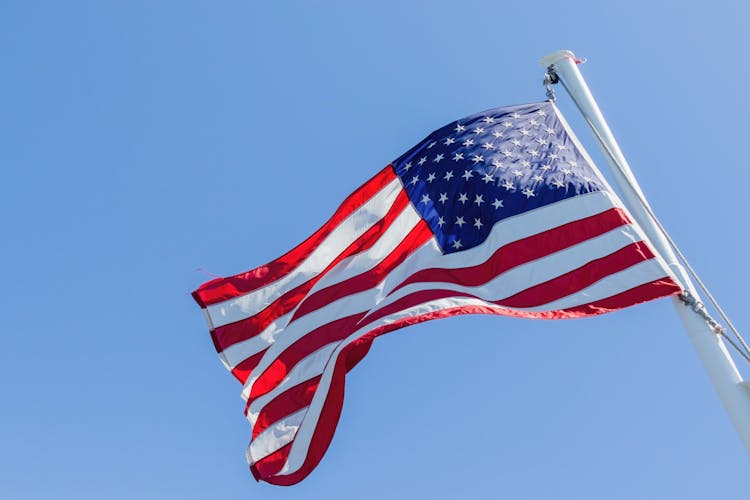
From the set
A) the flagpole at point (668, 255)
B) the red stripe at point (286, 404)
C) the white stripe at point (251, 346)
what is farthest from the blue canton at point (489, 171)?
the white stripe at point (251, 346)

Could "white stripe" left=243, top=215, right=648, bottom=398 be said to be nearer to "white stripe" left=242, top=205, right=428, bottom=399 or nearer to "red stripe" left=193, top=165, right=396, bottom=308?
"white stripe" left=242, top=205, right=428, bottom=399

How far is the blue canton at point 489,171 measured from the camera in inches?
437

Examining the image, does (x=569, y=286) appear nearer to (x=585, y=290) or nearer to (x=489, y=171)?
(x=585, y=290)

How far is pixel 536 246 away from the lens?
10680mm

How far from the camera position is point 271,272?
13320 mm

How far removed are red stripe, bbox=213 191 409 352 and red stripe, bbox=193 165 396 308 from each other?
1.22 ft

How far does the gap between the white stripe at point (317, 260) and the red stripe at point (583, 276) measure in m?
3.17

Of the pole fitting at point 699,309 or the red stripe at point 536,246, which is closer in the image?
the pole fitting at point 699,309

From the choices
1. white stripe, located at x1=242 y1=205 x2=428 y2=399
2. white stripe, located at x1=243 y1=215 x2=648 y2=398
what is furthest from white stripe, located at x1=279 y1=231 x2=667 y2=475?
white stripe, located at x1=242 y1=205 x2=428 y2=399

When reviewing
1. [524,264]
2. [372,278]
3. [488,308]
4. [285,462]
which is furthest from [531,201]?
[285,462]

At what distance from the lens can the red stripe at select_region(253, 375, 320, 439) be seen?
11.8 m

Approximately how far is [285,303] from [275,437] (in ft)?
7.12

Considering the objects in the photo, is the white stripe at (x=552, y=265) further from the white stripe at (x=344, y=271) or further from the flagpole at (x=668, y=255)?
the white stripe at (x=344, y=271)

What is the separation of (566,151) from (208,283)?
5.63 meters
